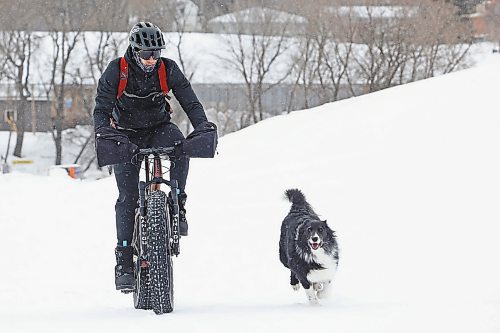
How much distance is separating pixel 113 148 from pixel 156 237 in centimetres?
63

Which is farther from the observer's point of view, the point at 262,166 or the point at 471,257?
the point at 262,166

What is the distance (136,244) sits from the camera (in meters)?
6.11

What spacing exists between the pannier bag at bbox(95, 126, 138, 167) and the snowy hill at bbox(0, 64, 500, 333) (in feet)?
3.36

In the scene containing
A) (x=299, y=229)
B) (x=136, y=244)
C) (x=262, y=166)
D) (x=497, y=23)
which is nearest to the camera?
(x=136, y=244)

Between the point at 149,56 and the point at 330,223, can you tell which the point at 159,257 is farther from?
the point at 330,223

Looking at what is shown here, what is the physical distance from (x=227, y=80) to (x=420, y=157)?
39.9 m

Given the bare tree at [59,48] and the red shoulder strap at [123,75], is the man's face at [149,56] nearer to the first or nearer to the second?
the red shoulder strap at [123,75]

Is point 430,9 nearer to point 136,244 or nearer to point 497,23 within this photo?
point 497,23

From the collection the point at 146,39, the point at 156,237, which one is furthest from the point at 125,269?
the point at 146,39

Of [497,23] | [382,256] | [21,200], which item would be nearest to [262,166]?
[21,200]

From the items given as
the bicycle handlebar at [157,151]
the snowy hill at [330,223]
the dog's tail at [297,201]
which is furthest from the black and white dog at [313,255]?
the bicycle handlebar at [157,151]

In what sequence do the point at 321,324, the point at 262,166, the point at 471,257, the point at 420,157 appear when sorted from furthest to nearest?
the point at 262,166, the point at 420,157, the point at 471,257, the point at 321,324

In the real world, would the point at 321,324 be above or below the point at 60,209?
above

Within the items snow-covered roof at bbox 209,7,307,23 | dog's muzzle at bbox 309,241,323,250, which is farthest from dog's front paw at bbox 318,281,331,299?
snow-covered roof at bbox 209,7,307,23
